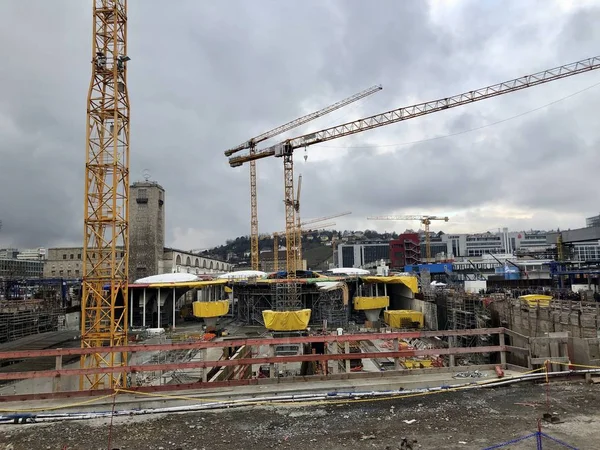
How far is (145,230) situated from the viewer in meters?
85.8

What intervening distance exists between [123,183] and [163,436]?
21.5 meters

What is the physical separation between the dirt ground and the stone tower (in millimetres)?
81797

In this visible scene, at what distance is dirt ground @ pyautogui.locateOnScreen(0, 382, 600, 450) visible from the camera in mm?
6000

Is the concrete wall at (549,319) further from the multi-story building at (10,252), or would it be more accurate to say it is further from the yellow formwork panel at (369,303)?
the multi-story building at (10,252)

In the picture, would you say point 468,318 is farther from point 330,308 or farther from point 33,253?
point 33,253

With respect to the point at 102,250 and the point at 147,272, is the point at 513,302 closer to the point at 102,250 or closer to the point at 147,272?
the point at 102,250

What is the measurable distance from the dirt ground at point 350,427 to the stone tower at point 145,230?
81797mm

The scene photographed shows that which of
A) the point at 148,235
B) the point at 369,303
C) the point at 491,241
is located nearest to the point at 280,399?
the point at 369,303

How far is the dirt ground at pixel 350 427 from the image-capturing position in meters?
6.00

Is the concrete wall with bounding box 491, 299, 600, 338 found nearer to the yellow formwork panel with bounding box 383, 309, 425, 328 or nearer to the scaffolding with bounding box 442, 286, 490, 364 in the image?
the scaffolding with bounding box 442, 286, 490, 364

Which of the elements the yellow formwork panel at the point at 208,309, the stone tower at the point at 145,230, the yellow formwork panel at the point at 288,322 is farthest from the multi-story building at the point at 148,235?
the yellow formwork panel at the point at 288,322

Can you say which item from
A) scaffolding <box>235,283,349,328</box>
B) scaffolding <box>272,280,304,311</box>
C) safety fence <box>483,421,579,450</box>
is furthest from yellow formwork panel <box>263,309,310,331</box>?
safety fence <box>483,421,579,450</box>

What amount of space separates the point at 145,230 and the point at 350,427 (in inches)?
3418

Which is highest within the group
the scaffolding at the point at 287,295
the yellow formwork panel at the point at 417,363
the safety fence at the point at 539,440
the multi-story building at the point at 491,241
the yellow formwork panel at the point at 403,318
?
the multi-story building at the point at 491,241
